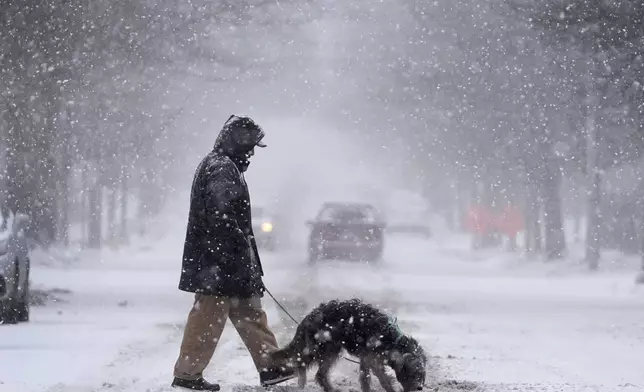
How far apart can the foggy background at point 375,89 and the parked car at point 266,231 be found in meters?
3.88

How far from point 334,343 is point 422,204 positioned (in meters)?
39.2

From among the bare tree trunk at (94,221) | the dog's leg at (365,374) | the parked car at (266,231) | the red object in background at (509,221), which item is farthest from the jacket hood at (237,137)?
the red object in background at (509,221)

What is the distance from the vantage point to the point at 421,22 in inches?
1250

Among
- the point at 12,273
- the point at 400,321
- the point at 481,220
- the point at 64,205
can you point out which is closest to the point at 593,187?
the point at 481,220

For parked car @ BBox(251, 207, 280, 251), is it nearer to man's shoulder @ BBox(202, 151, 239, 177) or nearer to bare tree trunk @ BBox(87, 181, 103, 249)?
bare tree trunk @ BBox(87, 181, 103, 249)

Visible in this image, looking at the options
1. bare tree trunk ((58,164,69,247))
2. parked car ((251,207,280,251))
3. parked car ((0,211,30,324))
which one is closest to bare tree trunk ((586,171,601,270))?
parked car ((251,207,280,251))

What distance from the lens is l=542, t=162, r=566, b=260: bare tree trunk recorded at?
28.2 metres

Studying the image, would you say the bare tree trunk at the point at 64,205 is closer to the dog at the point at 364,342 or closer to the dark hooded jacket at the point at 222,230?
the dark hooded jacket at the point at 222,230

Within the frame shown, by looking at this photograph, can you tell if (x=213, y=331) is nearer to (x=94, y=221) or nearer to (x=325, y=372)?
(x=325, y=372)

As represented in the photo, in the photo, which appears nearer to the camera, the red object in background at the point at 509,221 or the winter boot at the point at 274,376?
the winter boot at the point at 274,376

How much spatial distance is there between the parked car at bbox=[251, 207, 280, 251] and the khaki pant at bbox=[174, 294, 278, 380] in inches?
820

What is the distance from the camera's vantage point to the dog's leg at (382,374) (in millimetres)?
7086

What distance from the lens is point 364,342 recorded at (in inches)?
279

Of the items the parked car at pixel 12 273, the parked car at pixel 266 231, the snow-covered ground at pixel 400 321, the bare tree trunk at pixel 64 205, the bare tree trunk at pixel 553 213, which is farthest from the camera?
the parked car at pixel 266 231
